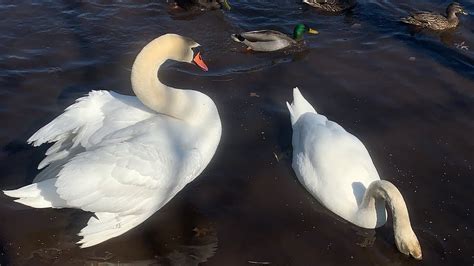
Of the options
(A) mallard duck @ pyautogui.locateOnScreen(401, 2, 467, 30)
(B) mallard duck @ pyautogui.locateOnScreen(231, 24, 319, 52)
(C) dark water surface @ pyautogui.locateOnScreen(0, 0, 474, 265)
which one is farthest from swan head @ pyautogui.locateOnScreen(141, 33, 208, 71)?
(A) mallard duck @ pyautogui.locateOnScreen(401, 2, 467, 30)

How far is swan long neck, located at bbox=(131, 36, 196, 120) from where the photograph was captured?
4734 millimetres

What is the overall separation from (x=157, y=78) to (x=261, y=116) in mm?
2203

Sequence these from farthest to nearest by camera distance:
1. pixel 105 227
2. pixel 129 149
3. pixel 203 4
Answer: pixel 203 4 → pixel 105 227 → pixel 129 149

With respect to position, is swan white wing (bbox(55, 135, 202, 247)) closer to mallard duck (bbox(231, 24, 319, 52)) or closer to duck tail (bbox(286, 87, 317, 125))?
→ duck tail (bbox(286, 87, 317, 125))

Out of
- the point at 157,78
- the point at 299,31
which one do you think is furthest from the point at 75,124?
the point at 299,31

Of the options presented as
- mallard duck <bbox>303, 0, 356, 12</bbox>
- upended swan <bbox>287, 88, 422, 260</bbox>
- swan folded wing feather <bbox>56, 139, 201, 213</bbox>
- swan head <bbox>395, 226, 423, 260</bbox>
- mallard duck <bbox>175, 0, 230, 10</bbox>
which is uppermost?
mallard duck <bbox>303, 0, 356, 12</bbox>

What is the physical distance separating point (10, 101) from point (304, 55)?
433cm

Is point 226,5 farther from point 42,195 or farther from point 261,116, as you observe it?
point 42,195

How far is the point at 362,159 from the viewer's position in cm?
538

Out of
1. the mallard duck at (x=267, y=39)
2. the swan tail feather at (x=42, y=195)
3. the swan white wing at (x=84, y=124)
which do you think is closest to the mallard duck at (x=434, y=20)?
the mallard duck at (x=267, y=39)

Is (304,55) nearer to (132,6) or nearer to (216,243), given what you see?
(132,6)

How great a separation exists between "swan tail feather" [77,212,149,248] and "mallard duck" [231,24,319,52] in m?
4.31

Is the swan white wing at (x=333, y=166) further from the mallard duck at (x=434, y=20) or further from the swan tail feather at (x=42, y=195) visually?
the mallard duck at (x=434, y=20)

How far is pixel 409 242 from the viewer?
15.6 ft
